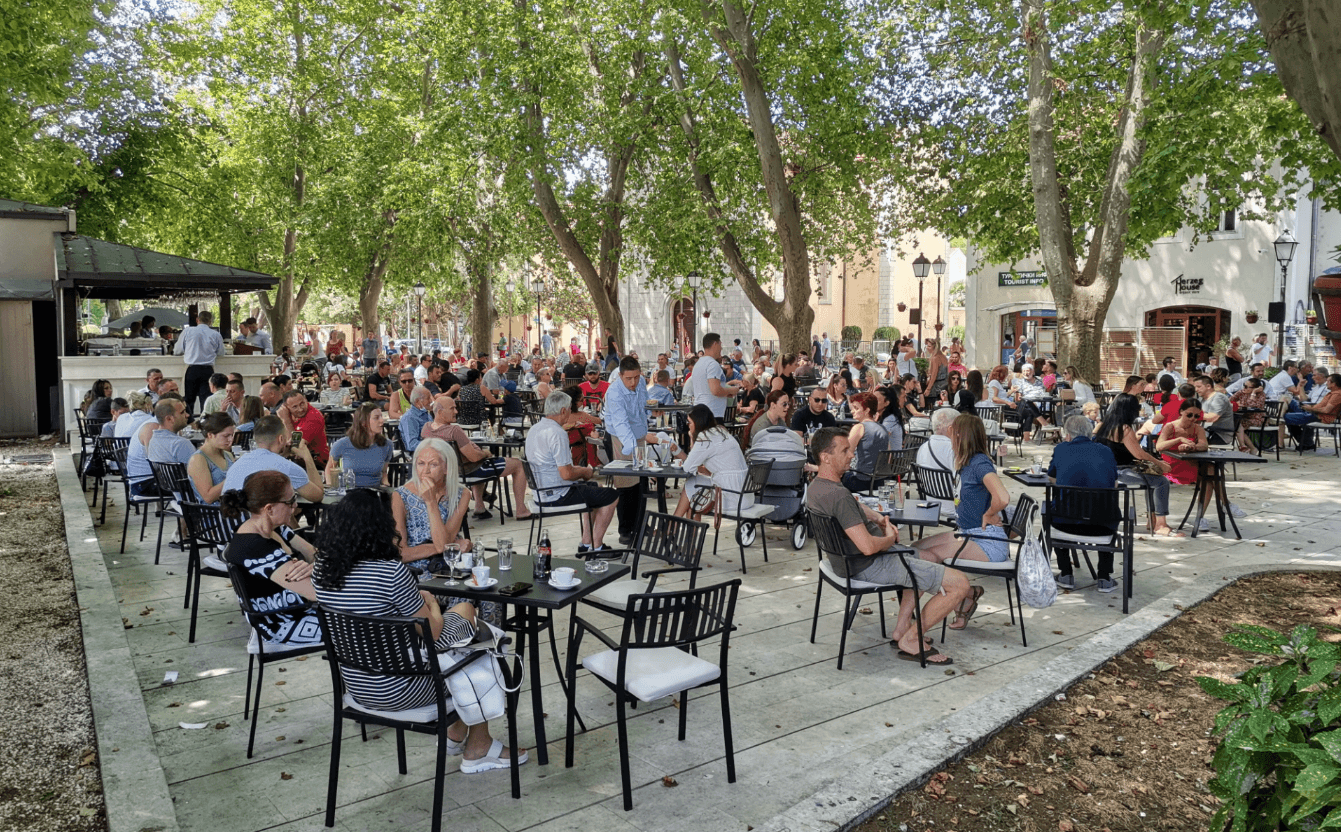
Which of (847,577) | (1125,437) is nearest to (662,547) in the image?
(847,577)

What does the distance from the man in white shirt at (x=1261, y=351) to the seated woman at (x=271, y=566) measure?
68.0ft

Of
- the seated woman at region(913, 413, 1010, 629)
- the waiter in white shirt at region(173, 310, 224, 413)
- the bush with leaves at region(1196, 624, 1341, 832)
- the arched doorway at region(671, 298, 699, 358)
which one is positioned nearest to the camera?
the bush with leaves at region(1196, 624, 1341, 832)

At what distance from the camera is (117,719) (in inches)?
190

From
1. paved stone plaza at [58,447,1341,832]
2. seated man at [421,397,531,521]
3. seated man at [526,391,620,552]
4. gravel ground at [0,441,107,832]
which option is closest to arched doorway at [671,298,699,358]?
seated man at [421,397,531,521]

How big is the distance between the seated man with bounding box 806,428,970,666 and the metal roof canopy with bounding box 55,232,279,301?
15203 mm

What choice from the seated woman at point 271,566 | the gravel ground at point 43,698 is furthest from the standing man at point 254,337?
the seated woman at point 271,566

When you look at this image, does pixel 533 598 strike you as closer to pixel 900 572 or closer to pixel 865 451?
pixel 900 572

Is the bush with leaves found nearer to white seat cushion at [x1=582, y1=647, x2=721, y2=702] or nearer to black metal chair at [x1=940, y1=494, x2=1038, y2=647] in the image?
white seat cushion at [x1=582, y1=647, x2=721, y2=702]

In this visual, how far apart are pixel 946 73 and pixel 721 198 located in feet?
16.3

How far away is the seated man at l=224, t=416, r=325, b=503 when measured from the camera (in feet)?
20.8

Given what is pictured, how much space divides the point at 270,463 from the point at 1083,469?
5.59 meters

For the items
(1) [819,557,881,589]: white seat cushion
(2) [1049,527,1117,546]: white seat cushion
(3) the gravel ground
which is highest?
(2) [1049,527,1117,546]: white seat cushion

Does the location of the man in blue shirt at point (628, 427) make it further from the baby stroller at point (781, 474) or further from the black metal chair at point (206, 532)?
the black metal chair at point (206, 532)

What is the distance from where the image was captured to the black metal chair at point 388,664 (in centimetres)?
369
